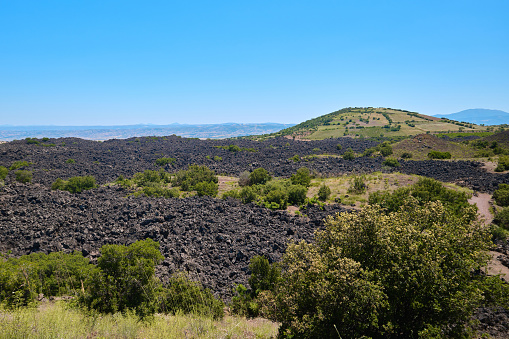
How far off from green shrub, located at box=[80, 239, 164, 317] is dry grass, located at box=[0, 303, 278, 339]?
65cm

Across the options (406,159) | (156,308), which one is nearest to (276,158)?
(406,159)

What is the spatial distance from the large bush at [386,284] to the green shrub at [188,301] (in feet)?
11.2

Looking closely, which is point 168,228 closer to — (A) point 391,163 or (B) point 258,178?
(B) point 258,178

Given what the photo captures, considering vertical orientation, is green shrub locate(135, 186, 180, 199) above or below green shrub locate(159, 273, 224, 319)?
above

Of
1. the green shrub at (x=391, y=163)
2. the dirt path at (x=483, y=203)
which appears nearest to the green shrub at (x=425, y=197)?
the dirt path at (x=483, y=203)

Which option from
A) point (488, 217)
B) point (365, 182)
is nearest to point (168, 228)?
point (365, 182)

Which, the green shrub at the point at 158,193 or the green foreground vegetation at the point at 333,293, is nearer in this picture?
the green foreground vegetation at the point at 333,293

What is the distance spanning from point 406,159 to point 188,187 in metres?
43.3

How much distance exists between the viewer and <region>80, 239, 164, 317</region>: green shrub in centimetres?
1023

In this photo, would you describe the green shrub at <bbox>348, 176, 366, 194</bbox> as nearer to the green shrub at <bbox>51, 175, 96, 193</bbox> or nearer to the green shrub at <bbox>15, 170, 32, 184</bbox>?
the green shrub at <bbox>51, 175, 96, 193</bbox>

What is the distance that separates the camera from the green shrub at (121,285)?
10.2 meters

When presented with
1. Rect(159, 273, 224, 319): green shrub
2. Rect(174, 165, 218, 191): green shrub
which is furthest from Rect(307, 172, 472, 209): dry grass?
Rect(159, 273, 224, 319): green shrub

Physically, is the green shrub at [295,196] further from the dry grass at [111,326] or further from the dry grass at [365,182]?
the dry grass at [111,326]

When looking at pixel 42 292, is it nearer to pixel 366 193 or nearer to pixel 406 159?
pixel 366 193
